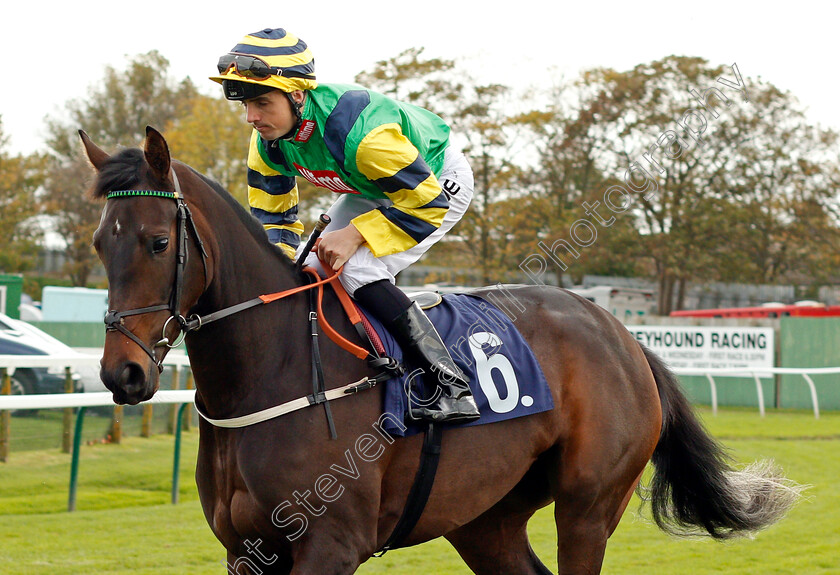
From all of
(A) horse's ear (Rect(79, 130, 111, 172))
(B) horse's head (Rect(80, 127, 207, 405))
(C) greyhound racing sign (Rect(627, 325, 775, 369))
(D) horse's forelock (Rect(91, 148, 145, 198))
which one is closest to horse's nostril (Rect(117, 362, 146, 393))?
(B) horse's head (Rect(80, 127, 207, 405))

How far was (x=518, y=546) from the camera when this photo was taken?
3.46 metres

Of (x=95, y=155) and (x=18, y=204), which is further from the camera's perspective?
(x=18, y=204)

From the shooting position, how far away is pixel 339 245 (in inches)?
107

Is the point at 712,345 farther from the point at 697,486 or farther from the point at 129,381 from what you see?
the point at 129,381

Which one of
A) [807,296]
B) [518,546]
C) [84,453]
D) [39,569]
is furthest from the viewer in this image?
[807,296]

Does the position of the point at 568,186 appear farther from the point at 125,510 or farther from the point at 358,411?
the point at 358,411

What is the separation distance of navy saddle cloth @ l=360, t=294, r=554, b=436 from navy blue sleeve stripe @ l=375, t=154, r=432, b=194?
41 cm

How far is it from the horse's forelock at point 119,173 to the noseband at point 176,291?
0.02 meters

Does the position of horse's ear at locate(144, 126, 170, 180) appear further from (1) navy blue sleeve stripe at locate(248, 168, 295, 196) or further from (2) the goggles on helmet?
(1) navy blue sleeve stripe at locate(248, 168, 295, 196)

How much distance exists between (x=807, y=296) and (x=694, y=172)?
21.7ft

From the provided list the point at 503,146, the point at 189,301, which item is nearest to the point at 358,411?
the point at 189,301

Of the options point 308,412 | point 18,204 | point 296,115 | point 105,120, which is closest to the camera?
point 308,412

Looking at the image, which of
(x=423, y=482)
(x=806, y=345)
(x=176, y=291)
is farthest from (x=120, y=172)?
(x=806, y=345)

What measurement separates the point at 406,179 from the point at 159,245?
765 mm
